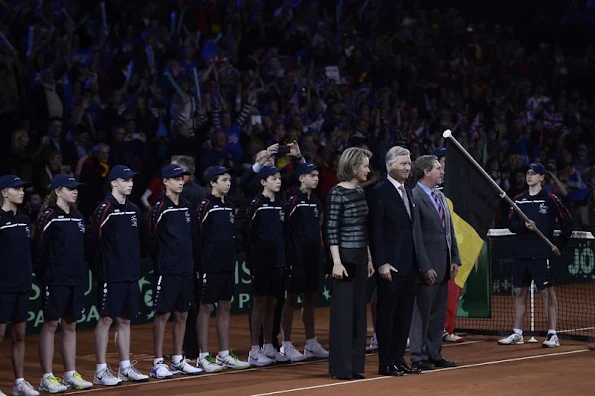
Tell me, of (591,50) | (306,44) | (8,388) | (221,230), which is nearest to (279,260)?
(221,230)

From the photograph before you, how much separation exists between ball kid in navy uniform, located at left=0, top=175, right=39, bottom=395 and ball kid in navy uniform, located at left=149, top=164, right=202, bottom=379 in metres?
1.50

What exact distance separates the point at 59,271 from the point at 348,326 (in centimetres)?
303

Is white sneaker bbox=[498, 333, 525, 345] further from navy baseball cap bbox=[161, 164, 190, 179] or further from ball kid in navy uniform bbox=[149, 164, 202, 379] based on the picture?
navy baseball cap bbox=[161, 164, 190, 179]

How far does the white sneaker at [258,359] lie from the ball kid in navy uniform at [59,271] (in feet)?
7.57

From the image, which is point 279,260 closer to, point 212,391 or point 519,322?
point 212,391

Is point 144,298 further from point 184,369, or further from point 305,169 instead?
point 184,369

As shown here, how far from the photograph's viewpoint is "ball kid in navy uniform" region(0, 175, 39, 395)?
11.3m

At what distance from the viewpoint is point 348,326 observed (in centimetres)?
1194

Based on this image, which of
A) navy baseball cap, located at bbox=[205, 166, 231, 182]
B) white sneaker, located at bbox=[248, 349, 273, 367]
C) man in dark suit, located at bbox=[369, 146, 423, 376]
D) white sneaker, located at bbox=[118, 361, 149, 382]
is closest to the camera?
man in dark suit, located at bbox=[369, 146, 423, 376]

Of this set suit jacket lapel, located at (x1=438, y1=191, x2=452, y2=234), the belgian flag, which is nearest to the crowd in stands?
the belgian flag

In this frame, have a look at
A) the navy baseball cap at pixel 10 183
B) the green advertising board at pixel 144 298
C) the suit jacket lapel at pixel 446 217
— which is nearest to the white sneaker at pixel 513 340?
the suit jacket lapel at pixel 446 217

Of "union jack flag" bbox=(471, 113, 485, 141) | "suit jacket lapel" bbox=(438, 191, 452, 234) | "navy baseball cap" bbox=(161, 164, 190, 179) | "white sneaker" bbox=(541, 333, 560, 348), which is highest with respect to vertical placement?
"union jack flag" bbox=(471, 113, 485, 141)

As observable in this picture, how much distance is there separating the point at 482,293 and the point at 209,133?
608 cm

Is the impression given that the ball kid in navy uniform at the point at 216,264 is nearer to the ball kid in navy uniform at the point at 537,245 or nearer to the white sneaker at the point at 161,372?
the white sneaker at the point at 161,372
